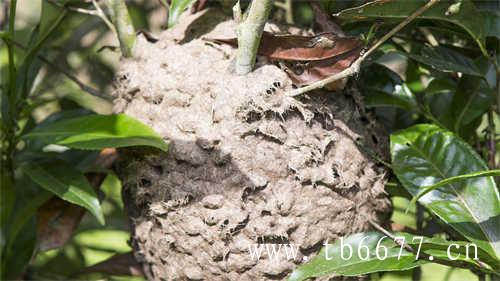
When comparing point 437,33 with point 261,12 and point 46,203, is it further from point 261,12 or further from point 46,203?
point 46,203

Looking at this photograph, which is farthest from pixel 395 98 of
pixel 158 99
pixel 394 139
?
pixel 158 99

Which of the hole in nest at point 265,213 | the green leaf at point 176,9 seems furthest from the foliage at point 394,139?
the hole in nest at point 265,213

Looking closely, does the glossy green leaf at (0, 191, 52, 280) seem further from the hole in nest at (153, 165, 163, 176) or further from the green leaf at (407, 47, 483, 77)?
the green leaf at (407, 47, 483, 77)

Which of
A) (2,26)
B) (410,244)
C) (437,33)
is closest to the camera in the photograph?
(410,244)

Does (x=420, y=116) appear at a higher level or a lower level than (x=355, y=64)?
lower

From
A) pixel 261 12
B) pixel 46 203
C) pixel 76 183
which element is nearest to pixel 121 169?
pixel 76 183

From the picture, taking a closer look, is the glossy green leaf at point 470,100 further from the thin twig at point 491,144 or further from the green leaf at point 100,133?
the green leaf at point 100,133

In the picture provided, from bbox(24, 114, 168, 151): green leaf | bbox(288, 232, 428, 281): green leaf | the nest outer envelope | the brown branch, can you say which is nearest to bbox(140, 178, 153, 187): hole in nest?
the nest outer envelope
